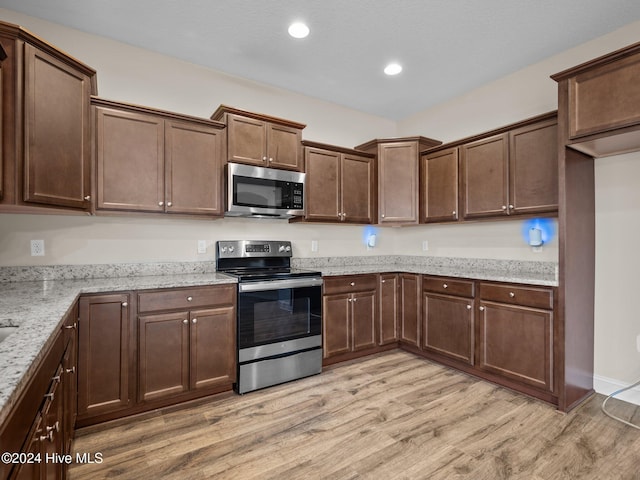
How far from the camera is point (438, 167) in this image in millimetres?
3646

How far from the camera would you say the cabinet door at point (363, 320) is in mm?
3428

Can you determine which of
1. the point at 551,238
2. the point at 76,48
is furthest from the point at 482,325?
the point at 76,48

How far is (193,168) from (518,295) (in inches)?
111

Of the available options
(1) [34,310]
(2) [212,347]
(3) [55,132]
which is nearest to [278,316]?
(2) [212,347]

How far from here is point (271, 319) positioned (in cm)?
288

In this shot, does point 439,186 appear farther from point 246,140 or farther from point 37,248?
point 37,248

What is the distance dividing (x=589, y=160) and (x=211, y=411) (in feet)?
11.4

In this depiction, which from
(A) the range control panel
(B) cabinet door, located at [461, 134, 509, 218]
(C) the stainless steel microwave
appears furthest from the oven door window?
(B) cabinet door, located at [461, 134, 509, 218]

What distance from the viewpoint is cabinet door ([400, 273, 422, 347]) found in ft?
11.7

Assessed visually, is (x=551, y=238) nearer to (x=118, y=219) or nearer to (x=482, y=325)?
(x=482, y=325)

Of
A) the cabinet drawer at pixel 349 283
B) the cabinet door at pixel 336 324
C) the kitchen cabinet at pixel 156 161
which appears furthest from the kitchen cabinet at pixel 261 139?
the cabinet door at pixel 336 324

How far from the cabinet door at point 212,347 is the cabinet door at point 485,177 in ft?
7.98

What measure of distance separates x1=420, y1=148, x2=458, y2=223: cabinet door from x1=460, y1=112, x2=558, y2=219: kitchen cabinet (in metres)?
0.11

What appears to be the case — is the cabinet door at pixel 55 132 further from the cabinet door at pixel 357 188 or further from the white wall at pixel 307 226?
the cabinet door at pixel 357 188
